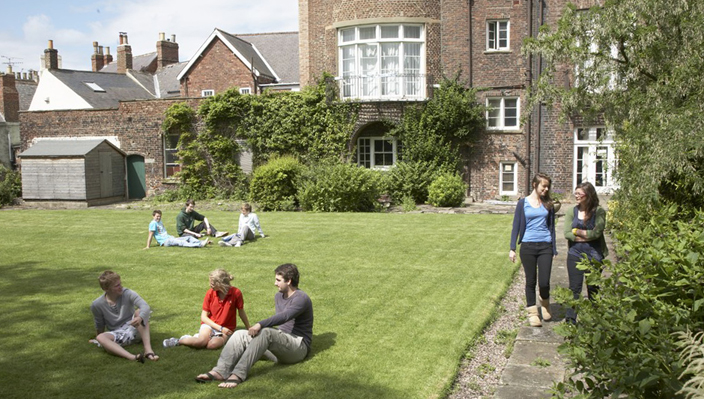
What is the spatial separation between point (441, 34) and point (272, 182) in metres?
9.42

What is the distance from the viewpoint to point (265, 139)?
2641 centimetres

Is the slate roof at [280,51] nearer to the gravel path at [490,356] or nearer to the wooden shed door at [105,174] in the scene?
the wooden shed door at [105,174]

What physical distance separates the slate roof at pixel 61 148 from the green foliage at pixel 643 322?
86.6 feet

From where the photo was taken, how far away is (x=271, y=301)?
9.04 metres

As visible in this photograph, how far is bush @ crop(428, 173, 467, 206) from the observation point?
21.6m

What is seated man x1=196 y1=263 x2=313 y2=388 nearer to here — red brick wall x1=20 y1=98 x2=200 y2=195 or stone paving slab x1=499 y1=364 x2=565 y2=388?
stone paving slab x1=499 y1=364 x2=565 y2=388

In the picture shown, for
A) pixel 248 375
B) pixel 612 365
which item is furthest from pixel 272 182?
pixel 612 365

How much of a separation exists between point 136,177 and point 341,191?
43.5ft

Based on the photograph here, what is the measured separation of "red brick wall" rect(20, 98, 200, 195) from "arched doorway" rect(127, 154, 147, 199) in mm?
265

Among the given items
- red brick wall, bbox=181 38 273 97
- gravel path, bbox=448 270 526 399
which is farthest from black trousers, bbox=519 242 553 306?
red brick wall, bbox=181 38 273 97

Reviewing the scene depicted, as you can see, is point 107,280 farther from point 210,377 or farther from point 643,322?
point 643,322

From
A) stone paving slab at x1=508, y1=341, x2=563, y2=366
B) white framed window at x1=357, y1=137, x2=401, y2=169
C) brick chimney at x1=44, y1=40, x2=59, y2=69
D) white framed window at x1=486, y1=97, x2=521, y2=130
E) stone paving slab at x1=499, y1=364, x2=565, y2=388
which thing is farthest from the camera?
brick chimney at x1=44, y1=40, x2=59, y2=69

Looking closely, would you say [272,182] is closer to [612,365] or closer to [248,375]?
[248,375]

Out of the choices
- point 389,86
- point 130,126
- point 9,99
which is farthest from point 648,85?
point 9,99
